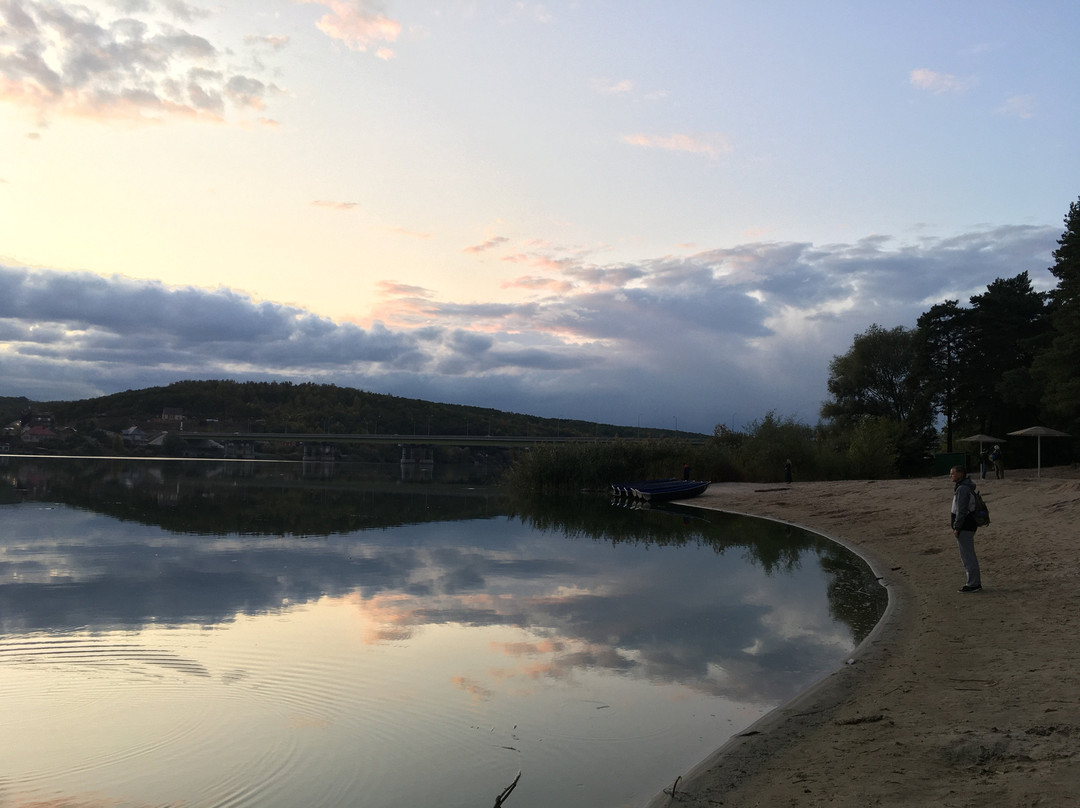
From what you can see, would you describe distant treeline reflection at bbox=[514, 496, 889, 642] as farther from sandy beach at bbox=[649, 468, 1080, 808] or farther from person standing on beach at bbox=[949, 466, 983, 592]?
person standing on beach at bbox=[949, 466, 983, 592]

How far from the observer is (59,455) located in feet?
445

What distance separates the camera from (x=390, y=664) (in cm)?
1033

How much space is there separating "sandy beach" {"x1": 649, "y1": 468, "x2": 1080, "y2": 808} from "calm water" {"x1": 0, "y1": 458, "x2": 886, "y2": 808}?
0.70 metres

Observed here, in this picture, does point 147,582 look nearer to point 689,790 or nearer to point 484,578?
point 484,578

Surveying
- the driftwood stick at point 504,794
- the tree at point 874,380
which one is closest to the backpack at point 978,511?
the driftwood stick at point 504,794

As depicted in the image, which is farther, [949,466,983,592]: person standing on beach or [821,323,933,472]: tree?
[821,323,933,472]: tree

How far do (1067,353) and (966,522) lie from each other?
2773 cm

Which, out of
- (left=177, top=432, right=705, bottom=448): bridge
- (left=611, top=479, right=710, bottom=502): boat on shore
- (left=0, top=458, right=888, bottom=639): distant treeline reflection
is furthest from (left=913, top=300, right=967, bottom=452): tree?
(left=177, top=432, right=705, bottom=448): bridge

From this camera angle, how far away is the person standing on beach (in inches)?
511

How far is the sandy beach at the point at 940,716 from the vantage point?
18.1 feet

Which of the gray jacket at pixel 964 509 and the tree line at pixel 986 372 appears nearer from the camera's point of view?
the gray jacket at pixel 964 509

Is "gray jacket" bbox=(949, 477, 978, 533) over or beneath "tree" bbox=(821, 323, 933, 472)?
beneath

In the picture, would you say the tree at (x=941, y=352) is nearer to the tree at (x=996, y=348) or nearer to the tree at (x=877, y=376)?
the tree at (x=996, y=348)

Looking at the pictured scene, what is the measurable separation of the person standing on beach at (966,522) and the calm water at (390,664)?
156 cm
